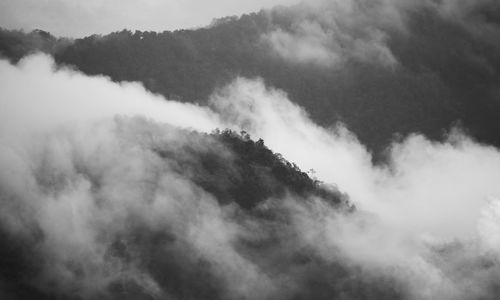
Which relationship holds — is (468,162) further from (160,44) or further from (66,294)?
(66,294)

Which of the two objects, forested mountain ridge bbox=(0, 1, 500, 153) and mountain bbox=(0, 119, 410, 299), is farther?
forested mountain ridge bbox=(0, 1, 500, 153)

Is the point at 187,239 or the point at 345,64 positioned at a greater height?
the point at 345,64

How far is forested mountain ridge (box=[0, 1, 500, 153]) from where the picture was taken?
311 feet

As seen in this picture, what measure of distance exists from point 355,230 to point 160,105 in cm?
3730

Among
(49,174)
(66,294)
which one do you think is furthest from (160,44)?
(66,294)

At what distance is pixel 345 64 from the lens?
4370 inches

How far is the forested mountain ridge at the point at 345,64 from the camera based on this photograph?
3733 inches

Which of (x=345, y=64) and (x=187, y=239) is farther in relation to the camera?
(x=345, y=64)

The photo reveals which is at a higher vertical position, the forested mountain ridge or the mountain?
the forested mountain ridge

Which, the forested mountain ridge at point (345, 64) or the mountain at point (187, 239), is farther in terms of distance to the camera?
the forested mountain ridge at point (345, 64)

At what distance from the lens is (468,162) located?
104m

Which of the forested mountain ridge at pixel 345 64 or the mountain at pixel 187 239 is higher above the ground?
the forested mountain ridge at pixel 345 64

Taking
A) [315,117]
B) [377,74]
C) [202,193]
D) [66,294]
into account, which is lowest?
[66,294]

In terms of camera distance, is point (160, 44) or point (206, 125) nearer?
point (206, 125)
